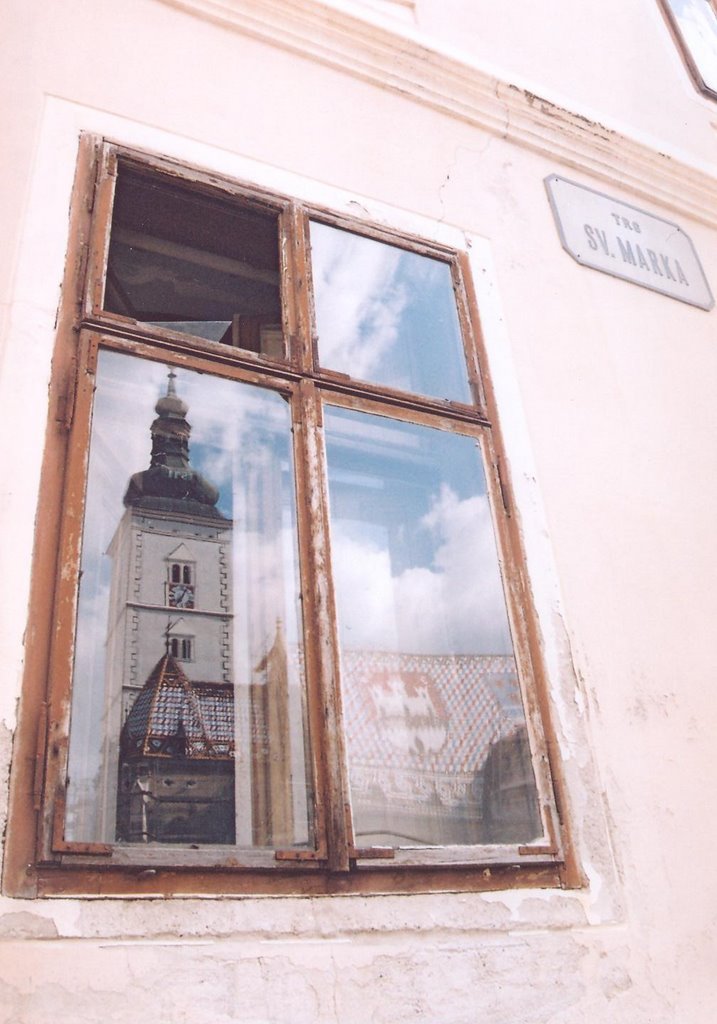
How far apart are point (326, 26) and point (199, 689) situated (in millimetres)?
2419

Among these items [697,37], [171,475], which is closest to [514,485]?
[171,475]

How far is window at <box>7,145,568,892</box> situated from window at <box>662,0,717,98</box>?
9.00 feet

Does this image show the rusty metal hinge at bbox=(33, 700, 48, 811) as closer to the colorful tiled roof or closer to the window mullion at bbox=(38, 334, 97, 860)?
the window mullion at bbox=(38, 334, 97, 860)

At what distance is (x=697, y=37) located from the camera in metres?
4.65

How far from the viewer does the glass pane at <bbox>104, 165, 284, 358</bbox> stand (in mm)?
2371

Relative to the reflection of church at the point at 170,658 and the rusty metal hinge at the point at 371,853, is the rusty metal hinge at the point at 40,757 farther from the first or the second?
the rusty metal hinge at the point at 371,853

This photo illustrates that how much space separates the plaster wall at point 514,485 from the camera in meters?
1.58

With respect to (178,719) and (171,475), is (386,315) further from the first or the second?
(178,719)

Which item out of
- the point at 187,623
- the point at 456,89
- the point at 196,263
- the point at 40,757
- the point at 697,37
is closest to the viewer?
the point at 40,757

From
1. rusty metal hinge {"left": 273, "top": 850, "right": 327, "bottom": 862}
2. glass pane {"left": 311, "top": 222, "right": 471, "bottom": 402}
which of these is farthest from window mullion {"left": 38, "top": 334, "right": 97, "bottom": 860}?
glass pane {"left": 311, "top": 222, "right": 471, "bottom": 402}

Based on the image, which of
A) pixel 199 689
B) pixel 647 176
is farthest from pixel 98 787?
pixel 647 176

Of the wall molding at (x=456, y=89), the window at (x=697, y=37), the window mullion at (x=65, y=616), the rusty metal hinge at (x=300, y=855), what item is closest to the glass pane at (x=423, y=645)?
the rusty metal hinge at (x=300, y=855)

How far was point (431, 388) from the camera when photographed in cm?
255

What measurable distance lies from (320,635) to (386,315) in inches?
45.9
